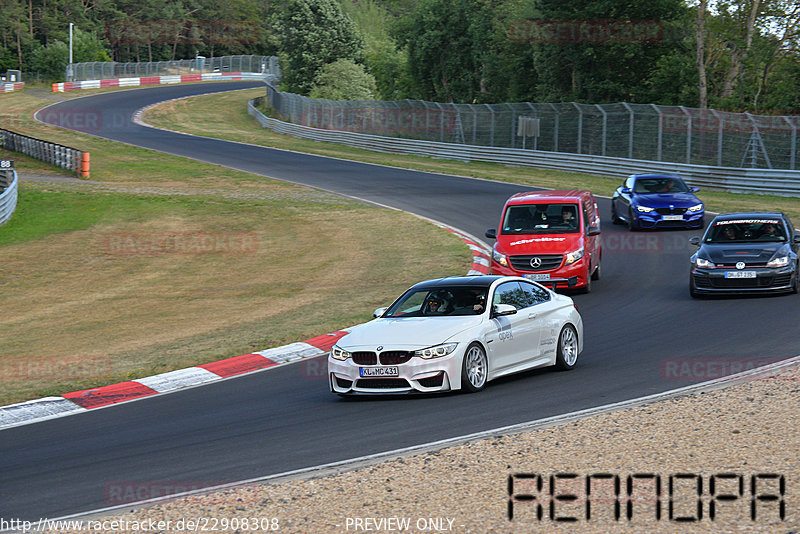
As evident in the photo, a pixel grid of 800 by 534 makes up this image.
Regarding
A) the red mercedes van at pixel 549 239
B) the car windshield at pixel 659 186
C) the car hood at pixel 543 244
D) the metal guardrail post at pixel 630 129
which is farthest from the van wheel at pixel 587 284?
the metal guardrail post at pixel 630 129

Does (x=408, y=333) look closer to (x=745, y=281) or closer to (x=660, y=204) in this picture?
(x=745, y=281)

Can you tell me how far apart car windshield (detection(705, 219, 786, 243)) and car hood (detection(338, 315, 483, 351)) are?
8.59m

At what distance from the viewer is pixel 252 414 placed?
1141 cm

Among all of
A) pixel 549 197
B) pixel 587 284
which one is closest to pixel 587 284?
pixel 587 284

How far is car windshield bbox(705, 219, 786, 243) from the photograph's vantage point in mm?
18812

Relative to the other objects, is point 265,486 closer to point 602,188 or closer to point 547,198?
point 547,198

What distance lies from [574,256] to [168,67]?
330 ft

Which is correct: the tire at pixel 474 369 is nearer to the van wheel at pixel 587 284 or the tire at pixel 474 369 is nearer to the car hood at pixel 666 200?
the van wheel at pixel 587 284

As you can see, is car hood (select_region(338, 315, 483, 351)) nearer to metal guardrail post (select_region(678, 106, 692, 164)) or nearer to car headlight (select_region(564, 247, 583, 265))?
car headlight (select_region(564, 247, 583, 265))

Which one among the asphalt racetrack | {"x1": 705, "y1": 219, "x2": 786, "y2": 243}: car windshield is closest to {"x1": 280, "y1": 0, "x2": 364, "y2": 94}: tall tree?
{"x1": 705, "y1": 219, "x2": 786, "y2": 243}: car windshield

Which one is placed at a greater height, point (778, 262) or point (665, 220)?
point (778, 262)

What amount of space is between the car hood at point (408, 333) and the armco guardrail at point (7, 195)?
24.3 m

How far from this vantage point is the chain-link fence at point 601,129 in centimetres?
3628

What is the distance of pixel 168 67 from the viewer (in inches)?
4451
